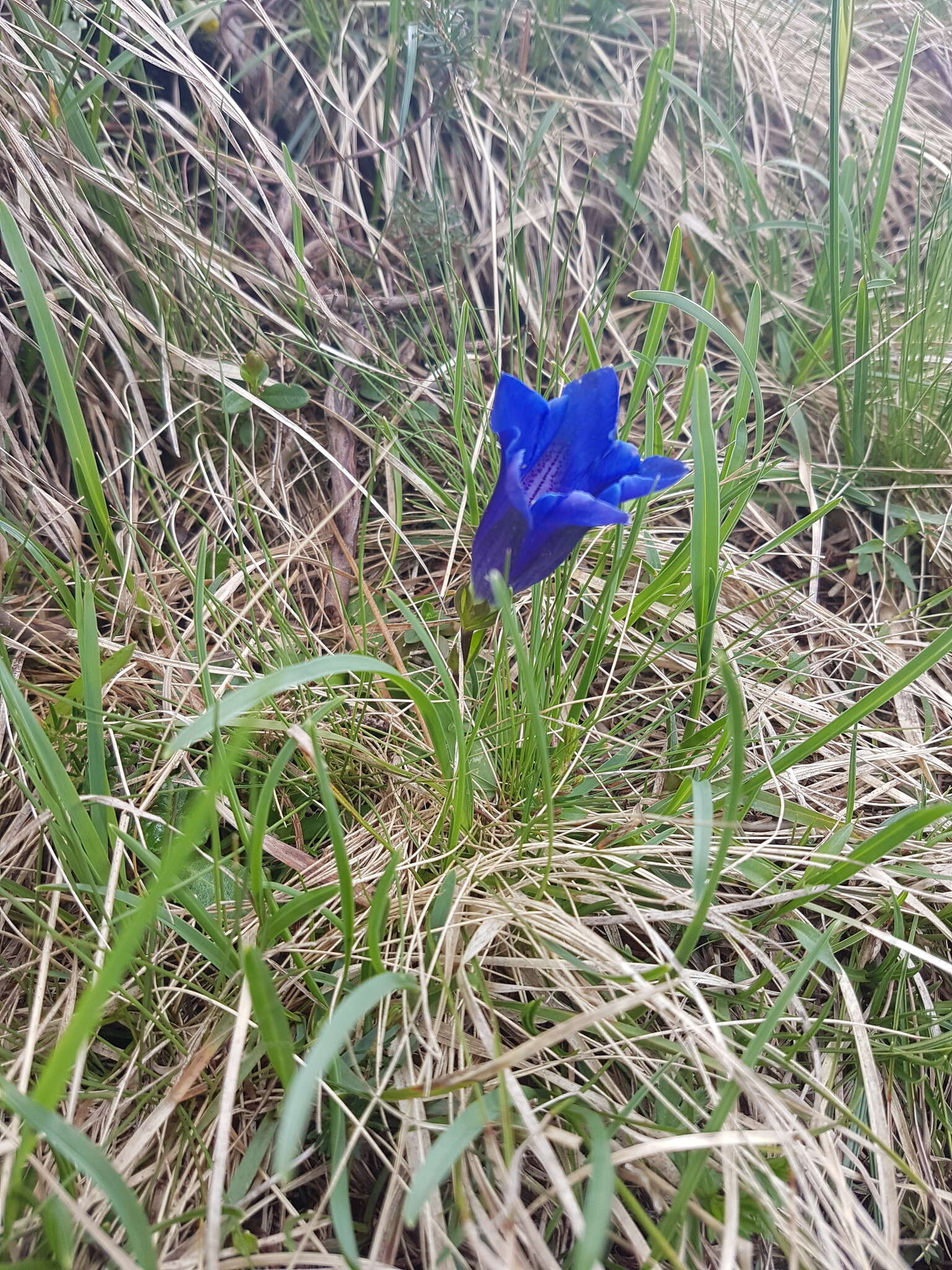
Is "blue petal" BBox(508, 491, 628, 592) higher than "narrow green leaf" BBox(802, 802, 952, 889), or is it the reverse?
"blue petal" BBox(508, 491, 628, 592)

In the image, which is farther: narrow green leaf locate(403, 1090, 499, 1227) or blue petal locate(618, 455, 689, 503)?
blue petal locate(618, 455, 689, 503)

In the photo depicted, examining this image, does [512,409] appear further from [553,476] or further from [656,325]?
[656,325]

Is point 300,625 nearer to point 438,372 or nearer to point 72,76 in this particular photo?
point 438,372

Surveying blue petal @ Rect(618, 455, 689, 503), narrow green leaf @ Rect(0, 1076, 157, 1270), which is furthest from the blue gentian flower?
narrow green leaf @ Rect(0, 1076, 157, 1270)

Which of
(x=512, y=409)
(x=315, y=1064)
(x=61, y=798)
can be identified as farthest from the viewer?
(x=512, y=409)

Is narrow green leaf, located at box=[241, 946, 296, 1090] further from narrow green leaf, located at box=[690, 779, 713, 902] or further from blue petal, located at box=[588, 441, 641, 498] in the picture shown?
blue petal, located at box=[588, 441, 641, 498]

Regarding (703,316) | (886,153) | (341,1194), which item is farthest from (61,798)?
(886,153)

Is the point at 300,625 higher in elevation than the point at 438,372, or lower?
lower

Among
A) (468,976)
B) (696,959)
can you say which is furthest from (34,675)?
(696,959)
